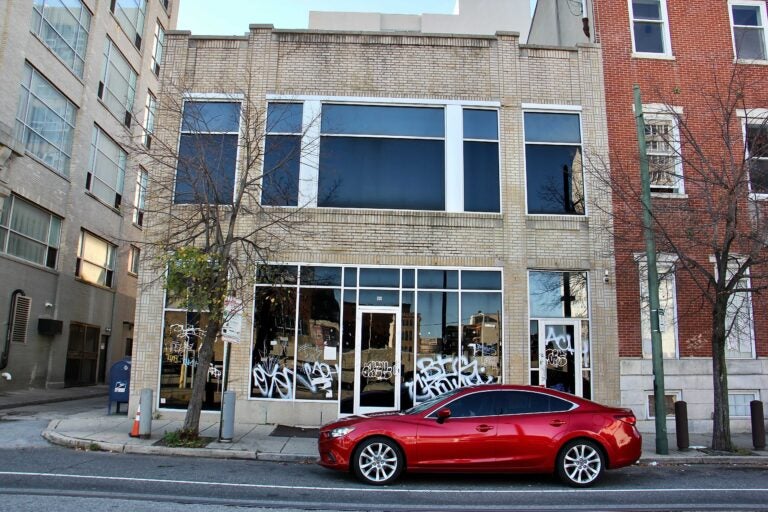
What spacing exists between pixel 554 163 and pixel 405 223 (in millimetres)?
4135

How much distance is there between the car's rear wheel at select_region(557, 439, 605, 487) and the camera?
8.32m

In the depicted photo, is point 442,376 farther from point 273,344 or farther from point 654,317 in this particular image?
point 654,317

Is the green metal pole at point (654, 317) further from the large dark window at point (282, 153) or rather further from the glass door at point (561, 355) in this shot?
the large dark window at point (282, 153)

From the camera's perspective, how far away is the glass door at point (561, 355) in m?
13.9

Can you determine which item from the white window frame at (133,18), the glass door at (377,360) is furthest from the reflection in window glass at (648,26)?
the white window frame at (133,18)

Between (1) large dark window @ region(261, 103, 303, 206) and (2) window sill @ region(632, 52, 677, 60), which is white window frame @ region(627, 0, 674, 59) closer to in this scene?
(2) window sill @ region(632, 52, 677, 60)

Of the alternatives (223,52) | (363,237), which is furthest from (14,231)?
(363,237)

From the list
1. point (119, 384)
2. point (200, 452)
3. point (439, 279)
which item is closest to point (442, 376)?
point (439, 279)

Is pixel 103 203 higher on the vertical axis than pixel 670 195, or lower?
higher

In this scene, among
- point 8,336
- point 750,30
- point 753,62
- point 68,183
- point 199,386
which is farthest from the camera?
point 68,183

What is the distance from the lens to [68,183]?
23.4 meters

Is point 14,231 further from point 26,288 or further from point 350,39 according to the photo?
point 350,39

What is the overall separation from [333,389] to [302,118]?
6627mm

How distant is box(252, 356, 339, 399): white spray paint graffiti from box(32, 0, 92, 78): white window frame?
51.1ft
